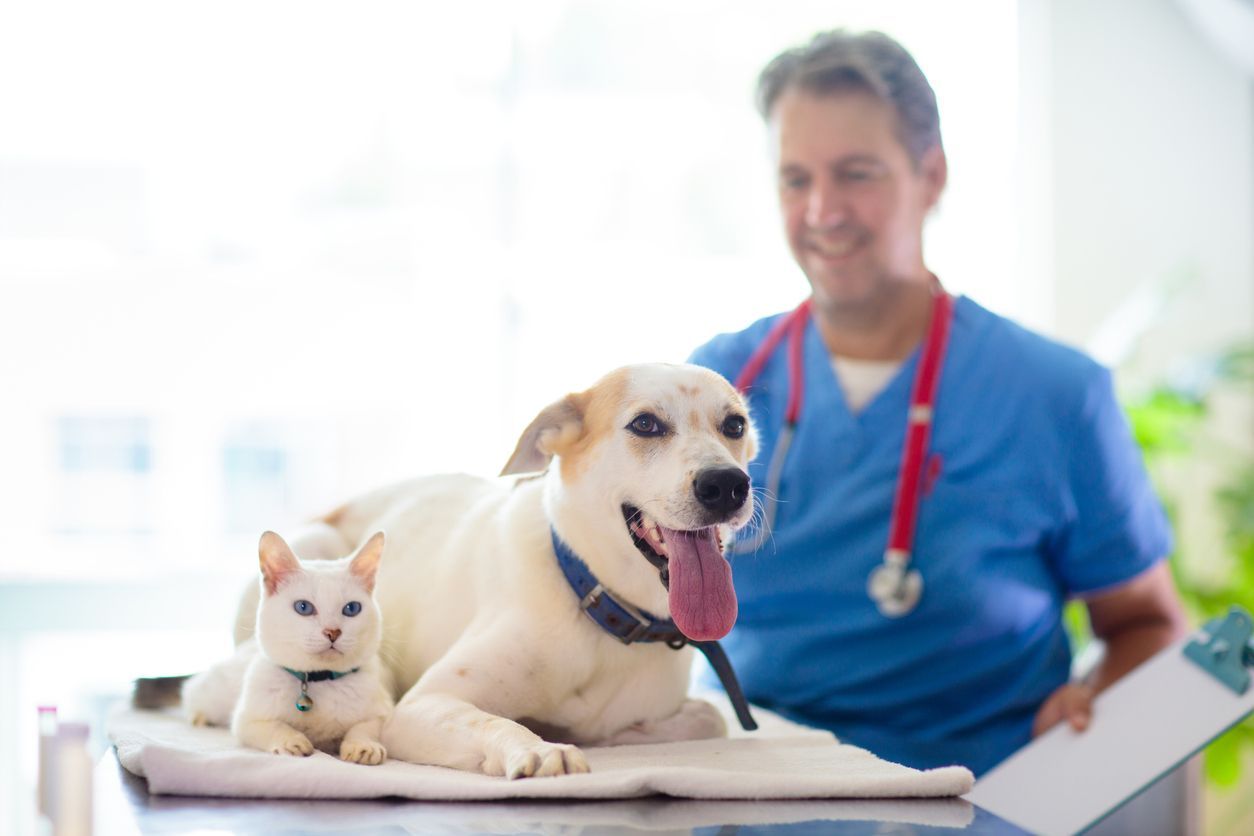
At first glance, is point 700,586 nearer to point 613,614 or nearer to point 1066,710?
point 613,614

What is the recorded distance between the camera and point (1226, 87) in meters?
3.88

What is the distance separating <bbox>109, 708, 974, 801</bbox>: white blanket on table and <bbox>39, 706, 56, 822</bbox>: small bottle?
0.06 meters

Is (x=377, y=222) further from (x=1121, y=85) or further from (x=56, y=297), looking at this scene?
(x=1121, y=85)

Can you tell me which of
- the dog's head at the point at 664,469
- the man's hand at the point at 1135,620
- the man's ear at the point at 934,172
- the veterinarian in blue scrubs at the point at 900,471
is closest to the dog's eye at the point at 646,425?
the dog's head at the point at 664,469

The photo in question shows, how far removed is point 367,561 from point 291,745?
0.15m

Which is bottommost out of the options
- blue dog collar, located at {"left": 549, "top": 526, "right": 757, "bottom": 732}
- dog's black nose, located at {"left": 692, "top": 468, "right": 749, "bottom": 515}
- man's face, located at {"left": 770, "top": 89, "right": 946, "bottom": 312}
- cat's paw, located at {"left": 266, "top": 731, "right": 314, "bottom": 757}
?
cat's paw, located at {"left": 266, "top": 731, "right": 314, "bottom": 757}

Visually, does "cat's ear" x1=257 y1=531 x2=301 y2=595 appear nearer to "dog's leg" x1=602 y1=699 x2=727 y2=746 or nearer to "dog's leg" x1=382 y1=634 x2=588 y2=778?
"dog's leg" x1=382 y1=634 x2=588 y2=778

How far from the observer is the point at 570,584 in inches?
42.2

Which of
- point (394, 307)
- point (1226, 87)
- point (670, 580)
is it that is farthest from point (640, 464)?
point (1226, 87)

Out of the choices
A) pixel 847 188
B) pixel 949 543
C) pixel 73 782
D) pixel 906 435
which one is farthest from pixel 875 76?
pixel 73 782

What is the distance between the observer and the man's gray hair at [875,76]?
4.82ft

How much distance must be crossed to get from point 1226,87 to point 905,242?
290 centimetres

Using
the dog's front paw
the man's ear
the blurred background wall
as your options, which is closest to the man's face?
the man's ear

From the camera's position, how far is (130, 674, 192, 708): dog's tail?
1227 mm
